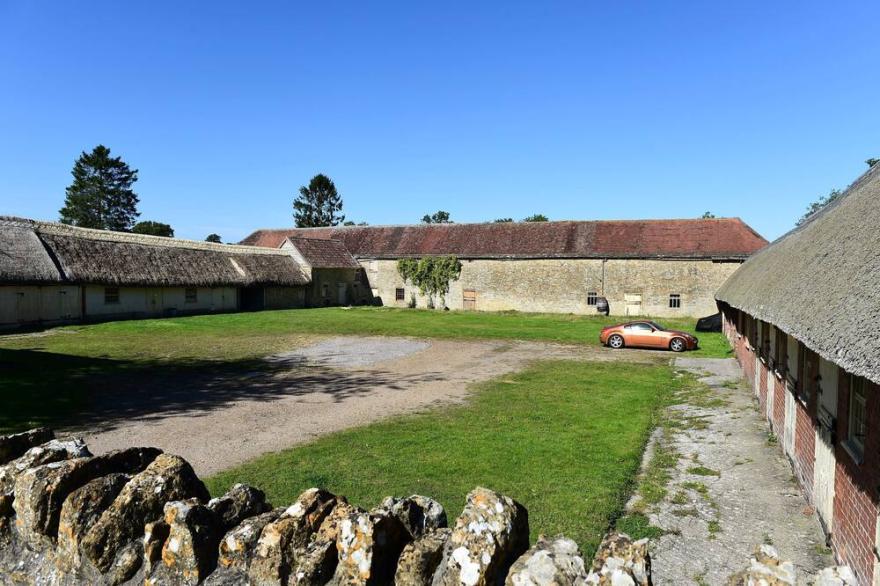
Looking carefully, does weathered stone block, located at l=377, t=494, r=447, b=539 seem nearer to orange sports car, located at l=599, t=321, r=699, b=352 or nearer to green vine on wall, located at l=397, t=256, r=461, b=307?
orange sports car, located at l=599, t=321, r=699, b=352

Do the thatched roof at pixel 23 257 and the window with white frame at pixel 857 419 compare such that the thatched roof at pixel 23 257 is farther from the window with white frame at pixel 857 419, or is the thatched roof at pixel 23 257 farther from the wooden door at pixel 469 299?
the window with white frame at pixel 857 419

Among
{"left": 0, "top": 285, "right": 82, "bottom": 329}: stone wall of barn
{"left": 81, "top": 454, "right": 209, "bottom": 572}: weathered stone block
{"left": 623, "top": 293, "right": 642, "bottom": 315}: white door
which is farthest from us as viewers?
{"left": 623, "top": 293, "right": 642, "bottom": 315}: white door

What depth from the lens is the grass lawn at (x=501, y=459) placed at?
7.50 m

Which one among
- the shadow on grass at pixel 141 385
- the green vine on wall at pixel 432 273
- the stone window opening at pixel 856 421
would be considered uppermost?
the green vine on wall at pixel 432 273

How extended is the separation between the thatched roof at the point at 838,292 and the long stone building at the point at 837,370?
0.04ft

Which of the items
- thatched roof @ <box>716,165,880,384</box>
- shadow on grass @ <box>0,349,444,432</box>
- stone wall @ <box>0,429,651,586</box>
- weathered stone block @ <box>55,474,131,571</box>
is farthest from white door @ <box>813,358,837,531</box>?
shadow on grass @ <box>0,349,444,432</box>

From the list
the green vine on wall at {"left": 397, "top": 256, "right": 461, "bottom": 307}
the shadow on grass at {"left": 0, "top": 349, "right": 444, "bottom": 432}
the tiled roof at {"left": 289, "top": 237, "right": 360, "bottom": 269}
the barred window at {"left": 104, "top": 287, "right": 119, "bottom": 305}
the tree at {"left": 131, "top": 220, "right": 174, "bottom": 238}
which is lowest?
the shadow on grass at {"left": 0, "top": 349, "right": 444, "bottom": 432}

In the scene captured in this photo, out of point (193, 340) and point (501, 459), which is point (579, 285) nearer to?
point (193, 340)

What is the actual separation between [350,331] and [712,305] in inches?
904

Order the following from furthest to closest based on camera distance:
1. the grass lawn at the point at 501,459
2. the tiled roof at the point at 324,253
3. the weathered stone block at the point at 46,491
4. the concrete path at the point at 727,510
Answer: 1. the tiled roof at the point at 324,253
2. the grass lawn at the point at 501,459
3. the concrete path at the point at 727,510
4. the weathered stone block at the point at 46,491

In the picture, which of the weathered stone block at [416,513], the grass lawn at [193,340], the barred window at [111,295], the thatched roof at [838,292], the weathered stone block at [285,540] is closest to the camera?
the weathered stone block at [285,540]

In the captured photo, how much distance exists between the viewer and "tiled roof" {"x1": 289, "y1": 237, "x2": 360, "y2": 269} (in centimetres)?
4653

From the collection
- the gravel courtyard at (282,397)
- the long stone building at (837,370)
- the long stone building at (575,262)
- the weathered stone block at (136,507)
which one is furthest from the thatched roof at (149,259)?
the long stone building at (837,370)

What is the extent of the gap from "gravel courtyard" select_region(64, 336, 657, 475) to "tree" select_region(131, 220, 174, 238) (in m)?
66.2
